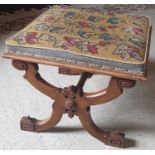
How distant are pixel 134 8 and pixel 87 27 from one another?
1.34 m

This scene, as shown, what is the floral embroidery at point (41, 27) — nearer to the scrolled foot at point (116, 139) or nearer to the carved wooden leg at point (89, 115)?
the carved wooden leg at point (89, 115)

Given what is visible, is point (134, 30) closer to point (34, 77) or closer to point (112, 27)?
point (112, 27)

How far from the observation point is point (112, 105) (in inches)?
49.1

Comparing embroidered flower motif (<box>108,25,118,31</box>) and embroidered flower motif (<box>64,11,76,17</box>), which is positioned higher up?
embroidered flower motif (<box>64,11,76,17</box>)

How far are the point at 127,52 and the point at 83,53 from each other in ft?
0.42

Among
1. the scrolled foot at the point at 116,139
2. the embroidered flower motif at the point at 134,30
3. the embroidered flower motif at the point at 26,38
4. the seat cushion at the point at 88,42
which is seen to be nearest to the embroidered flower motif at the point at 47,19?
the seat cushion at the point at 88,42

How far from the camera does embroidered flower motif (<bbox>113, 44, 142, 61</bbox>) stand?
88cm

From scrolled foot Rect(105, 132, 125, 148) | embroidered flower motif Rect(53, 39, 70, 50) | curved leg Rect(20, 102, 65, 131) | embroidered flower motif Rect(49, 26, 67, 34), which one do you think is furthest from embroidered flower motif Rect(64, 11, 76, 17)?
scrolled foot Rect(105, 132, 125, 148)

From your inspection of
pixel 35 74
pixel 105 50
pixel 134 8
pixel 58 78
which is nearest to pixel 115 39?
pixel 105 50

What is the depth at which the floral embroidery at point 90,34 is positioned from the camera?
895 millimetres

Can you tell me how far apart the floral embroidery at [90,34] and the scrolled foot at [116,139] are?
0.97ft

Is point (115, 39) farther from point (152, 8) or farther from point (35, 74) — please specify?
point (152, 8)

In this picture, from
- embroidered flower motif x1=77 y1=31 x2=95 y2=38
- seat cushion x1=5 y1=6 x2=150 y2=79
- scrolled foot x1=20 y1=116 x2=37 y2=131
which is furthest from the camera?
scrolled foot x1=20 y1=116 x2=37 y2=131

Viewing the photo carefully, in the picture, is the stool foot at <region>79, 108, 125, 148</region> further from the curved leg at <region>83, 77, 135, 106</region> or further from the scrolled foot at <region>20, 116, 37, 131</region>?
the scrolled foot at <region>20, 116, 37, 131</region>
